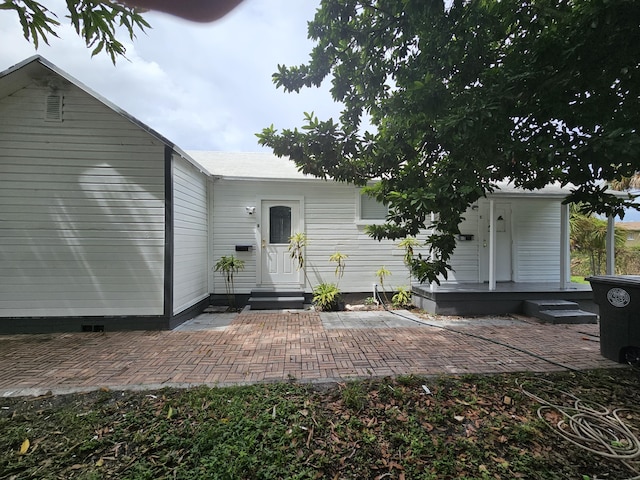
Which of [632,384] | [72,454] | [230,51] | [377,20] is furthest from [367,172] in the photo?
[72,454]

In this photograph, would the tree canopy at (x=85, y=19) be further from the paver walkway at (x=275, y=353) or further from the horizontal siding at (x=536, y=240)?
the horizontal siding at (x=536, y=240)

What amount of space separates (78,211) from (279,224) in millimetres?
3974

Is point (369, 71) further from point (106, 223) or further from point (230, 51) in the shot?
point (106, 223)

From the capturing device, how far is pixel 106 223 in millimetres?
5164

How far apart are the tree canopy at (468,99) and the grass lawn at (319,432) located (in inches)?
57.6

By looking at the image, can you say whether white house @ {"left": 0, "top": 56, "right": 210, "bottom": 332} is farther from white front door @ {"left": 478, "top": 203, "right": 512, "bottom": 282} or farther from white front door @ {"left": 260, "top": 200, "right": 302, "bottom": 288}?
white front door @ {"left": 478, "top": 203, "right": 512, "bottom": 282}

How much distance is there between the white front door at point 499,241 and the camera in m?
7.61

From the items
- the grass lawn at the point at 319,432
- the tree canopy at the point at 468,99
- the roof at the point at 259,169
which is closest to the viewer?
the grass lawn at the point at 319,432

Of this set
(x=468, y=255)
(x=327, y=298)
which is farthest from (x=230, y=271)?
(x=468, y=255)

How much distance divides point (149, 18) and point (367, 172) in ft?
10.7

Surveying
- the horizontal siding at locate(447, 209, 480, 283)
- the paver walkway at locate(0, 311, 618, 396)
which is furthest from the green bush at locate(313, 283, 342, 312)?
the horizontal siding at locate(447, 209, 480, 283)

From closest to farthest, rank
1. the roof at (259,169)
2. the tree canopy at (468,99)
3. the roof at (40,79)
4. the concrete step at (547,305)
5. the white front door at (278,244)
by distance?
1. the tree canopy at (468,99)
2. the roof at (40,79)
3. the concrete step at (547,305)
4. the roof at (259,169)
5. the white front door at (278,244)

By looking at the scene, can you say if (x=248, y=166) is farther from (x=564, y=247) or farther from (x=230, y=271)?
(x=564, y=247)

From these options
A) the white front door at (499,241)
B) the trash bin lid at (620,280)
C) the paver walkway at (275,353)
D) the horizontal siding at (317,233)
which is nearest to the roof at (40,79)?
the horizontal siding at (317,233)
